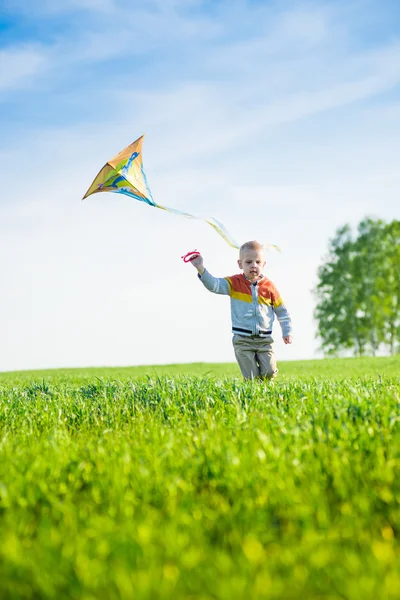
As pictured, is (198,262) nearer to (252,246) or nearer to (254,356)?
(252,246)

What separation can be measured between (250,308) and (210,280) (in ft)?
2.53

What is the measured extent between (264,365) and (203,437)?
5038 mm

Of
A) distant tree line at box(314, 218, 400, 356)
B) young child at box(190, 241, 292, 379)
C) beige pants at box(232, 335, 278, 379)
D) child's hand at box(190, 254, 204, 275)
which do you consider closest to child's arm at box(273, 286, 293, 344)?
young child at box(190, 241, 292, 379)

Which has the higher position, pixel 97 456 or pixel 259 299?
pixel 259 299

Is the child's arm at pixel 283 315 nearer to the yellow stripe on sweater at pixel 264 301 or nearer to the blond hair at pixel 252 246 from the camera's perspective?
the yellow stripe on sweater at pixel 264 301

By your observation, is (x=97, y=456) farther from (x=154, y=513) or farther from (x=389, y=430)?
(x=389, y=430)

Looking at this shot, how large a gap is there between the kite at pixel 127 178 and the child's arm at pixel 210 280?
57 cm

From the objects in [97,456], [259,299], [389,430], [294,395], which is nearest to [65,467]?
[97,456]

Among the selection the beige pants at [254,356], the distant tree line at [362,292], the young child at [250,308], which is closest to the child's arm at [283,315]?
the young child at [250,308]

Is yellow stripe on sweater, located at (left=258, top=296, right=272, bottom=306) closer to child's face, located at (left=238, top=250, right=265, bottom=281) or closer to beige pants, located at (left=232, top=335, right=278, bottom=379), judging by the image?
child's face, located at (left=238, top=250, right=265, bottom=281)

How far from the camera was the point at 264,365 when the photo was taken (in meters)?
9.09

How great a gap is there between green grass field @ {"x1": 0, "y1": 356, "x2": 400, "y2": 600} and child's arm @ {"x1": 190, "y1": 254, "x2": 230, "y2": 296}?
3273 mm

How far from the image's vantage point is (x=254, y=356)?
9102 mm

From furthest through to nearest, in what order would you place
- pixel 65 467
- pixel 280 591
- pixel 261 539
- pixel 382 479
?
pixel 65 467 < pixel 382 479 < pixel 261 539 < pixel 280 591
